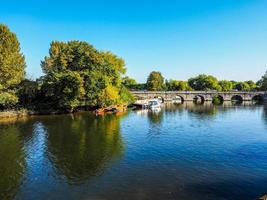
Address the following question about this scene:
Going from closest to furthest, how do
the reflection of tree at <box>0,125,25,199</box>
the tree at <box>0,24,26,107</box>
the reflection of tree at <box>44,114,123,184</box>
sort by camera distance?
1. the reflection of tree at <box>0,125,25,199</box>
2. the reflection of tree at <box>44,114,123,184</box>
3. the tree at <box>0,24,26,107</box>

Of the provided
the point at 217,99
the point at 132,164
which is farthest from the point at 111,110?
the point at 217,99

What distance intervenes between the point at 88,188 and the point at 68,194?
72.3 inches

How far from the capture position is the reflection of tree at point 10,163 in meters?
24.2

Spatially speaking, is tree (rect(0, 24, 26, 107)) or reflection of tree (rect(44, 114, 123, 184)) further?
tree (rect(0, 24, 26, 107))

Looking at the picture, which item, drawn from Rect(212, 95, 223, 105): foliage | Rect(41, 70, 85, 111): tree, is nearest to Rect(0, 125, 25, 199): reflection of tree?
Rect(41, 70, 85, 111): tree

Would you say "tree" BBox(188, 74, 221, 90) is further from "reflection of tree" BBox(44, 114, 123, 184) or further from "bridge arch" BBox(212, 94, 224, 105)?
"reflection of tree" BBox(44, 114, 123, 184)

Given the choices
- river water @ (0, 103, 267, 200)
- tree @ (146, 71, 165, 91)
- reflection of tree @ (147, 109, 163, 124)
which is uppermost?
tree @ (146, 71, 165, 91)

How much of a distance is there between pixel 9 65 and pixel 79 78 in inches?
640

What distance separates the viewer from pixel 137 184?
24.7 meters

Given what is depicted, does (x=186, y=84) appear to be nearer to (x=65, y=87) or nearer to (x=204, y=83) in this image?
(x=204, y=83)

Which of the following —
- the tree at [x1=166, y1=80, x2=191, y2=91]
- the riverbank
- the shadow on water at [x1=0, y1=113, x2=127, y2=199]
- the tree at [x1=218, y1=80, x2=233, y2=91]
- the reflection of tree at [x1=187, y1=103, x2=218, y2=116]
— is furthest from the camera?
the tree at [x1=218, y1=80, x2=233, y2=91]

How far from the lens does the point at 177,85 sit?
607 ft

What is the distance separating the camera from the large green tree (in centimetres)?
7234

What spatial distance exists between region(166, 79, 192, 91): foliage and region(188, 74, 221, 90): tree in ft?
29.1
